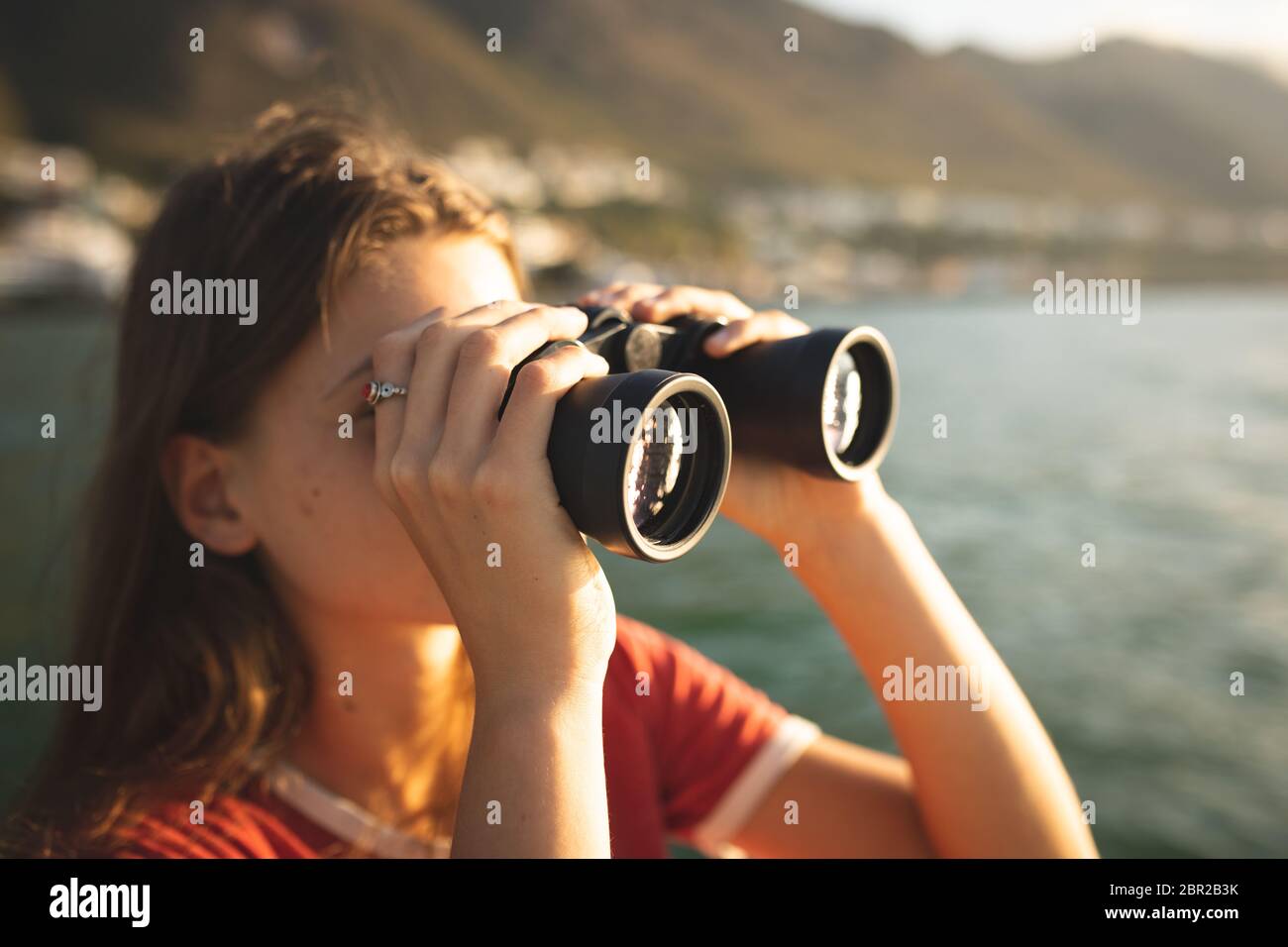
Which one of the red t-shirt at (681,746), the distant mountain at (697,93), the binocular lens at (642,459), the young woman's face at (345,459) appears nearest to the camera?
the binocular lens at (642,459)

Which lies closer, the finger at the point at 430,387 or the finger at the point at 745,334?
the finger at the point at 430,387

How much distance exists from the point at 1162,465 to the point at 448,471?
9.36 m

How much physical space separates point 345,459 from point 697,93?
309 feet

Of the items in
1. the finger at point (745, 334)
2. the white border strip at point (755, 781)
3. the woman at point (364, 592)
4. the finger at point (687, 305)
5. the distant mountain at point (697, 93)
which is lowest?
the white border strip at point (755, 781)

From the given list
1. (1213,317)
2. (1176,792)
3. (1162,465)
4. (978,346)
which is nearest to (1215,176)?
(1213,317)

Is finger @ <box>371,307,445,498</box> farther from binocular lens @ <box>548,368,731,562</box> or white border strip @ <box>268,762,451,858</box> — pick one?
white border strip @ <box>268,762,451,858</box>

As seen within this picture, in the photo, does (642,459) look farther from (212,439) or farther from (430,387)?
(212,439)

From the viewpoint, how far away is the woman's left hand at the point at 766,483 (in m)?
1.35

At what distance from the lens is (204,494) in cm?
124

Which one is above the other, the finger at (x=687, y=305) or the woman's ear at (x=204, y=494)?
the finger at (x=687, y=305)

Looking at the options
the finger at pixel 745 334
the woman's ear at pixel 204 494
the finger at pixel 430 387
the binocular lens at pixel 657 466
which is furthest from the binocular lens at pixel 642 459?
the woman's ear at pixel 204 494

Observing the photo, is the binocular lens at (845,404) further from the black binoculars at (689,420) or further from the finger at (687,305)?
the finger at (687,305)
